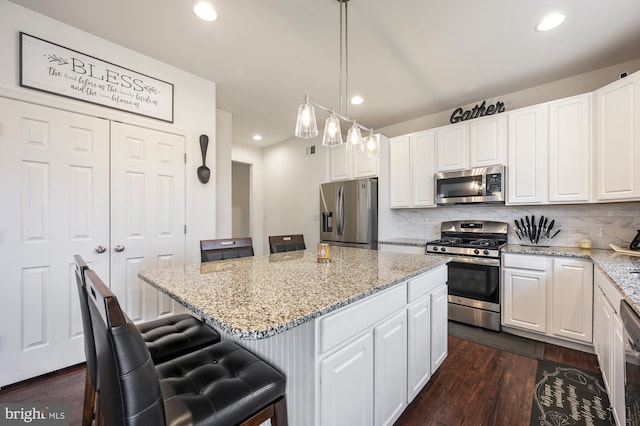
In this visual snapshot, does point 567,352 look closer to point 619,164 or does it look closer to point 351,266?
point 619,164

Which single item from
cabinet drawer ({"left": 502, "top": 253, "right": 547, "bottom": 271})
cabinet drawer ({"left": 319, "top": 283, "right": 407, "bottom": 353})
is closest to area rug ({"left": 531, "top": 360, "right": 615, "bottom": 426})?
cabinet drawer ({"left": 502, "top": 253, "right": 547, "bottom": 271})

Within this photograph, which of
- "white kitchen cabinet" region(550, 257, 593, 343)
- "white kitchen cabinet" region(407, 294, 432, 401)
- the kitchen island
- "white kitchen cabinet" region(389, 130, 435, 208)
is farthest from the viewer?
"white kitchen cabinet" region(389, 130, 435, 208)

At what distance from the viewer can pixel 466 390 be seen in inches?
73.4

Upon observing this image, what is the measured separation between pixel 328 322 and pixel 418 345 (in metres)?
0.98

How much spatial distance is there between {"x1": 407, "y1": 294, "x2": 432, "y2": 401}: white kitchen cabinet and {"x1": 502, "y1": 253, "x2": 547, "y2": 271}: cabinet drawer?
145 cm

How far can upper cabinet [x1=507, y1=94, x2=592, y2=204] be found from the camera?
250cm

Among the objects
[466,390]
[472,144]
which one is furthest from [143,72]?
[466,390]

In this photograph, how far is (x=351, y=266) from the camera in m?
1.70

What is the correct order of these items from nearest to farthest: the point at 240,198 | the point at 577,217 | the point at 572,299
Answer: the point at 572,299
the point at 577,217
the point at 240,198

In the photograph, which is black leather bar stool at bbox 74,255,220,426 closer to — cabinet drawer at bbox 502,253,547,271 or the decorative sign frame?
the decorative sign frame

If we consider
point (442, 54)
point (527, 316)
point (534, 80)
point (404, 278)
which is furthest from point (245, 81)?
point (527, 316)

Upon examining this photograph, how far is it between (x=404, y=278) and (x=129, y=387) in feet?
3.81

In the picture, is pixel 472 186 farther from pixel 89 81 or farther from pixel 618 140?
pixel 89 81

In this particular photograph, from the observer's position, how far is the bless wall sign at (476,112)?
3084mm
